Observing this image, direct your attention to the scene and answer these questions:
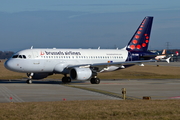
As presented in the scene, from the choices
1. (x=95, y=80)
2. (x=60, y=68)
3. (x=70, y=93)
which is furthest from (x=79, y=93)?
(x=60, y=68)

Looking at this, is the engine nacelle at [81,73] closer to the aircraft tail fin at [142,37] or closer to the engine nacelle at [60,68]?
the engine nacelle at [60,68]

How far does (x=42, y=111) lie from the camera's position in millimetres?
18062

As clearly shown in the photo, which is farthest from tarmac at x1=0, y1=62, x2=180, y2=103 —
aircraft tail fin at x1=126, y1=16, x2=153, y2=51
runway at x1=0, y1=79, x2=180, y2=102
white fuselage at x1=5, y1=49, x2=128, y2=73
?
aircraft tail fin at x1=126, y1=16, x2=153, y2=51

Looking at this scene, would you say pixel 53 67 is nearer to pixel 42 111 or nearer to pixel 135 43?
pixel 135 43

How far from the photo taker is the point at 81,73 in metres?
38.9

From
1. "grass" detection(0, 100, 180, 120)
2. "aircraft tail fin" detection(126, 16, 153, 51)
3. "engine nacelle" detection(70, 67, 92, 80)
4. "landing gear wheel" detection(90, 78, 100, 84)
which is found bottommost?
"landing gear wheel" detection(90, 78, 100, 84)

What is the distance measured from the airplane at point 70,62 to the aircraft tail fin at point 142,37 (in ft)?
1.87

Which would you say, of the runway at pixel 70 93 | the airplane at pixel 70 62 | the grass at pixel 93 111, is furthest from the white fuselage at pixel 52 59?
the grass at pixel 93 111

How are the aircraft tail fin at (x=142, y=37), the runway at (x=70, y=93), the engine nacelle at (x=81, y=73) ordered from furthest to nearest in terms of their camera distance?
the aircraft tail fin at (x=142, y=37) → the engine nacelle at (x=81, y=73) → the runway at (x=70, y=93)

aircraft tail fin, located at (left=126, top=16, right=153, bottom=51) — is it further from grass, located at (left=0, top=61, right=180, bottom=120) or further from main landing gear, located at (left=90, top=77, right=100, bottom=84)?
grass, located at (left=0, top=61, right=180, bottom=120)

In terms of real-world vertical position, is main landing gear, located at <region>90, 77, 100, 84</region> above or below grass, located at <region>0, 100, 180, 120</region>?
below

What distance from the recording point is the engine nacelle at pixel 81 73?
127 ft

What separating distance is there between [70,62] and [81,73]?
3479mm

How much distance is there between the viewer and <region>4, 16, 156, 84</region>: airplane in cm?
3897
